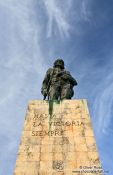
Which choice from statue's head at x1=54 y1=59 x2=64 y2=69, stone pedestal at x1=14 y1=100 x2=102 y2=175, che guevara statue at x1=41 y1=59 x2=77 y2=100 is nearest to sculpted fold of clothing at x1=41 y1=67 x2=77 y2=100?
che guevara statue at x1=41 y1=59 x2=77 y2=100

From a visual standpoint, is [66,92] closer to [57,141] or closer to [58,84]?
[58,84]

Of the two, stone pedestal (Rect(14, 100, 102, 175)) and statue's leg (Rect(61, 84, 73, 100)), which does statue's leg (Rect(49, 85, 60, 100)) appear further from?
stone pedestal (Rect(14, 100, 102, 175))

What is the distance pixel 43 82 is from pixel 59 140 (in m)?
4.84

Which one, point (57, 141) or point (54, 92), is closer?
point (57, 141)

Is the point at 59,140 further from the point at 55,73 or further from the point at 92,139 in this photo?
the point at 55,73

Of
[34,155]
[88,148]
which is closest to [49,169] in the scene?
[34,155]

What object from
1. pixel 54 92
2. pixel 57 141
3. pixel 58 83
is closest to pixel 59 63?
pixel 58 83

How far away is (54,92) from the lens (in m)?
14.8

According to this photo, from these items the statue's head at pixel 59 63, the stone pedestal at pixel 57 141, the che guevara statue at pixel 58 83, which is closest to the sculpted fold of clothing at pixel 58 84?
the che guevara statue at pixel 58 83

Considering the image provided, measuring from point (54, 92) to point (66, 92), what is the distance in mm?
624

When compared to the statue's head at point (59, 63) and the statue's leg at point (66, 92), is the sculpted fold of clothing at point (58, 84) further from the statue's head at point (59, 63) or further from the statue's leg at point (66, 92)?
the statue's head at point (59, 63)

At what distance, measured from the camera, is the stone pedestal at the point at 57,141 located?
10789 millimetres

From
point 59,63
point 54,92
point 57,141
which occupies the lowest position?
point 57,141

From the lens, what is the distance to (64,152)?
1141 centimetres
